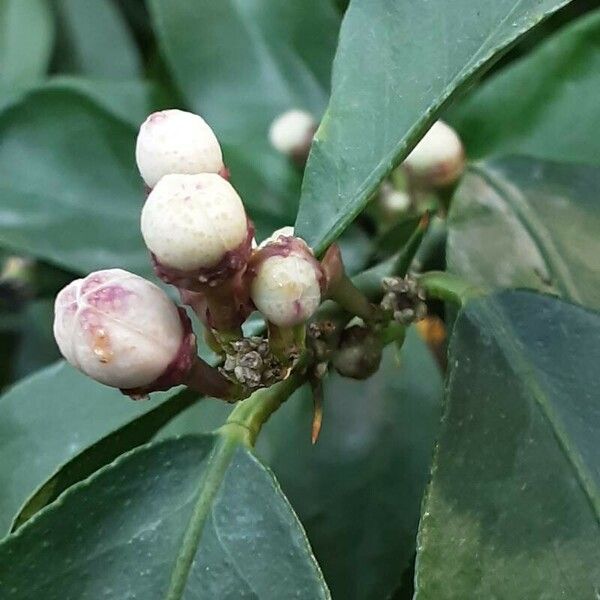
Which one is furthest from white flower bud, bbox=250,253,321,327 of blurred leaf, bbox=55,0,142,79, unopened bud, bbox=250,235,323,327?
blurred leaf, bbox=55,0,142,79

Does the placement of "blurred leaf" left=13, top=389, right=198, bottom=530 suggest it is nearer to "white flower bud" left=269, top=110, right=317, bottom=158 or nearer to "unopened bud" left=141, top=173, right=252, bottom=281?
"unopened bud" left=141, top=173, right=252, bottom=281

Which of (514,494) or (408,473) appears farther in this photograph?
(408,473)

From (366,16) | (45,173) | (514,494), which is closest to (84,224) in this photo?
(45,173)

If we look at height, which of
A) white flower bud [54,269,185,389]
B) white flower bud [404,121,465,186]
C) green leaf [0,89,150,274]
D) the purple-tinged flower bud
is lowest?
green leaf [0,89,150,274]

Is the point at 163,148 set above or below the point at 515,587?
above

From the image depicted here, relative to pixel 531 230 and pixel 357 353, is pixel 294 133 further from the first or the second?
pixel 357 353

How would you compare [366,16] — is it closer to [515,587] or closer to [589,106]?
[515,587]

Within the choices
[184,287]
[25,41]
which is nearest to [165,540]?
[184,287]
